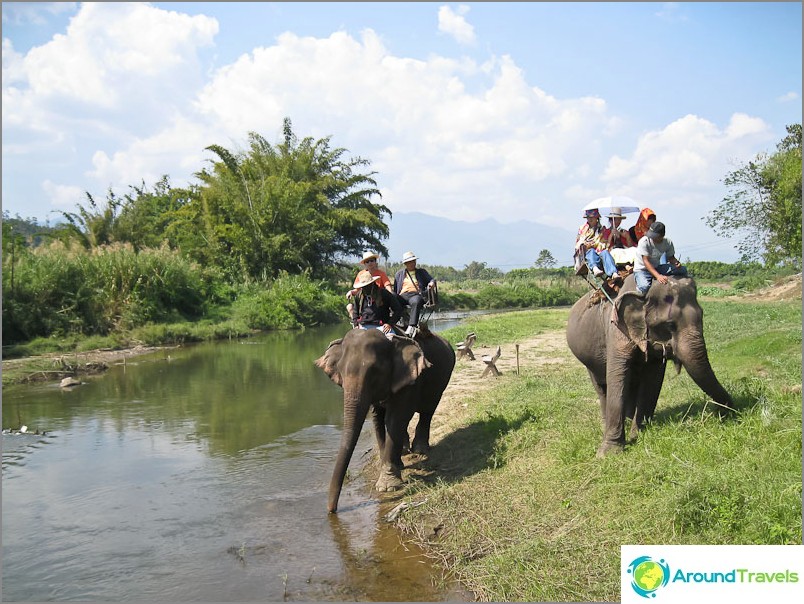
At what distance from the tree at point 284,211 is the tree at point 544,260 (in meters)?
28.4

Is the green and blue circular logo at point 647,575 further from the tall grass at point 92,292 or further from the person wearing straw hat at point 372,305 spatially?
the tall grass at point 92,292

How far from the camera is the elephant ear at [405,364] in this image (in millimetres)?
8070

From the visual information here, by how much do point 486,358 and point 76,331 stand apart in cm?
1439

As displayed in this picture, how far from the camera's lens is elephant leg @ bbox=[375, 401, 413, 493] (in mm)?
8461

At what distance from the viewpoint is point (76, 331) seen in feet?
75.4

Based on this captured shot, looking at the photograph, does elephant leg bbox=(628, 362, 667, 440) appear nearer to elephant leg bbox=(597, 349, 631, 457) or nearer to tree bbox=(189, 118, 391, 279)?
elephant leg bbox=(597, 349, 631, 457)

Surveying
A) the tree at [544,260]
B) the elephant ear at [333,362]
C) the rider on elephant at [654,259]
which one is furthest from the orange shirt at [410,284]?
the tree at [544,260]

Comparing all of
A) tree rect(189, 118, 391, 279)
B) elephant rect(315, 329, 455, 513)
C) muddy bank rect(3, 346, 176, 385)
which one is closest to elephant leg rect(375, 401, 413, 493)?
elephant rect(315, 329, 455, 513)

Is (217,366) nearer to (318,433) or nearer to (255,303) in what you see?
(318,433)

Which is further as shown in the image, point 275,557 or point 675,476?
point 275,557

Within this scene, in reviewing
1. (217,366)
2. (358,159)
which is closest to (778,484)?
(217,366)

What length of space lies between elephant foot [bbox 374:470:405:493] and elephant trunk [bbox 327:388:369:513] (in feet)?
2.61

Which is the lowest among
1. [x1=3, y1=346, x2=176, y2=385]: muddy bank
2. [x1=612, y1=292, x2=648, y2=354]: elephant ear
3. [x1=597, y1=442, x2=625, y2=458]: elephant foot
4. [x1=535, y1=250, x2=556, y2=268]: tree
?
[x1=597, y1=442, x2=625, y2=458]: elephant foot

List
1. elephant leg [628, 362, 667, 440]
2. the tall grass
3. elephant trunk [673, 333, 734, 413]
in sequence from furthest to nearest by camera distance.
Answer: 1. the tall grass
2. elephant leg [628, 362, 667, 440]
3. elephant trunk [673, 333, 734, 413]
